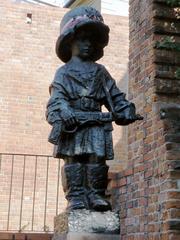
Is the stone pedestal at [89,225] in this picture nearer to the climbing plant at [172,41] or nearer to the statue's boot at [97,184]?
the statue's boot at [97,184]

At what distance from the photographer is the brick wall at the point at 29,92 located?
9.56m

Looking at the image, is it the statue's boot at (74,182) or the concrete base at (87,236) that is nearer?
the concrete base at (87,236)

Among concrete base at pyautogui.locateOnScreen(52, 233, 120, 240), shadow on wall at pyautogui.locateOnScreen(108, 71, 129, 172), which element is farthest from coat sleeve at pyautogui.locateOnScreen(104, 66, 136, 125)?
shadow on wall at pyautogui.locateOnScreen(108, 71, 129, 172)

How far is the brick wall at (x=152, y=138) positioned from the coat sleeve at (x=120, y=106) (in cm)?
136

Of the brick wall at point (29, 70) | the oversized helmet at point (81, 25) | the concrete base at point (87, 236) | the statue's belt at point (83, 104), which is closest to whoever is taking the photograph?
the concrete base at point (87, 236)

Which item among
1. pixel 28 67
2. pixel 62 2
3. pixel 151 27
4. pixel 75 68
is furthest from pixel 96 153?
pixel 62 2

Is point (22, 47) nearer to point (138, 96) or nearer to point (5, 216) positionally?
point (5, 216)

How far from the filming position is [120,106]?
3518 mm

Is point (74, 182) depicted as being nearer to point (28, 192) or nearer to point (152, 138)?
point (152, 138)

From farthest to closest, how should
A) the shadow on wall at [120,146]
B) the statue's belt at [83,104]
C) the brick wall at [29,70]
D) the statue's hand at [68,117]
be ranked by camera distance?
the shadow on wall at [120,146]
the brick wall at [29,70]
the statue's belt at [83,104]
the statue's hand at [68,117]

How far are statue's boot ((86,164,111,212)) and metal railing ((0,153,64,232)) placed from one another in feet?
19.6

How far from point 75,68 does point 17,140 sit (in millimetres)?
6564

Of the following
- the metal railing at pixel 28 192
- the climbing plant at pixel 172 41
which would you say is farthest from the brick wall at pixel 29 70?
the climbing plant at pixel 172 41

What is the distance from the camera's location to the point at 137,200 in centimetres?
547
